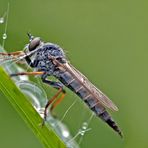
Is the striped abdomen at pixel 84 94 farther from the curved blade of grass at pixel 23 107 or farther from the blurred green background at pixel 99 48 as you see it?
the curved blade of grass at pixel 23 107

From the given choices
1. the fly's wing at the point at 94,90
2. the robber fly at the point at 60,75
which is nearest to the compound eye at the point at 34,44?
the robber fly at the point at 60,75

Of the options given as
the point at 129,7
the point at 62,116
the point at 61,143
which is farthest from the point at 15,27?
the point at 61,143

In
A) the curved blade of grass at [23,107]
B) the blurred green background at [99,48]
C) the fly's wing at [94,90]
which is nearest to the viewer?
the curved blade of grass at [23,107]

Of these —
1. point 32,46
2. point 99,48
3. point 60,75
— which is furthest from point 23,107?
point 99,48

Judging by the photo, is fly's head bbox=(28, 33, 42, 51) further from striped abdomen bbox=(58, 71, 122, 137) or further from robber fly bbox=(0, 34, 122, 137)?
striped abdomen bbox=(58, 71, 122, 137)

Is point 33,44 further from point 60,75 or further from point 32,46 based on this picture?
point 60,75
